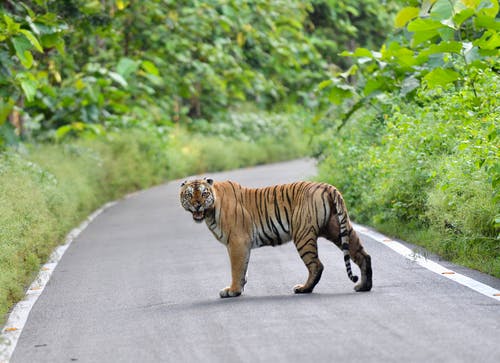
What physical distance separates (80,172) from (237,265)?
427 inches

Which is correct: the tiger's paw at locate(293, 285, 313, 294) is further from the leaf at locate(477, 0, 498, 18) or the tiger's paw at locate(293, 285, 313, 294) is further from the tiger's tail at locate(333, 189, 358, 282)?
the leaf at locate(477, 0, 498, 18)

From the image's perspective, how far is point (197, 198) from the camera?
9.70m

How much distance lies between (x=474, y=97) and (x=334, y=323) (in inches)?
208

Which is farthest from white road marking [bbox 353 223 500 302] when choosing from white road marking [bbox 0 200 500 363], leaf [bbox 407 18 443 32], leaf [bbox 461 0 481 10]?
leaf [bbox 461 0 481 10]

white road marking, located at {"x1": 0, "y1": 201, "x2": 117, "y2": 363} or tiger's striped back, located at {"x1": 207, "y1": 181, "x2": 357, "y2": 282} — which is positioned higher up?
tiger's striped back, located at {"x1": 207, "y1": 181, "x2": 357, "y2": 282}

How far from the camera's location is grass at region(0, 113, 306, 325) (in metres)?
11.8

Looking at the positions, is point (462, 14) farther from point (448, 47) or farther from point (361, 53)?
point (361, 53)

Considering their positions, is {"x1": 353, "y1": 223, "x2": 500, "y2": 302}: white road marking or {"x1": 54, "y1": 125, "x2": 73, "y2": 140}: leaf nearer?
{"x1": 353, "y1": 223, "x2": 500, "y2": 302}: white road marking

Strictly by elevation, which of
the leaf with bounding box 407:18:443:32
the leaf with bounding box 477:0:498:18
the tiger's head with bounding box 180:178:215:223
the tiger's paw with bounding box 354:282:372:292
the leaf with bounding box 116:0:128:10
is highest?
the leaf with bounding box 116:0:128:10

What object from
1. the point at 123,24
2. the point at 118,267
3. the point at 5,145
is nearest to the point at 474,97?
the point at 118,267

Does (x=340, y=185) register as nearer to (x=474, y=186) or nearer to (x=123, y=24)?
(x=474, y=186)

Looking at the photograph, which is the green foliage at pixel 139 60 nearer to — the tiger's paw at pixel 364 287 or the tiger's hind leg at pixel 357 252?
the tiger's hind leg at pixel 357 252

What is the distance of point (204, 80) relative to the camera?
1319 inches

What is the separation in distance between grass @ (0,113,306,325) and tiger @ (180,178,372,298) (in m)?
2.08
